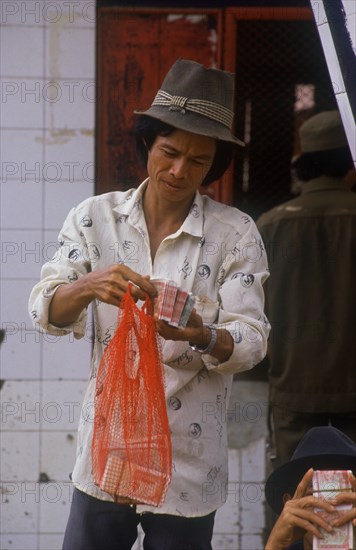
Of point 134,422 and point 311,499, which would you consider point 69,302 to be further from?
point 311,499

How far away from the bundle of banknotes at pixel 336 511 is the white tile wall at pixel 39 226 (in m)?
2.03

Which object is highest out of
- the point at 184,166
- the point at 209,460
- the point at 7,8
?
the point at 7,8

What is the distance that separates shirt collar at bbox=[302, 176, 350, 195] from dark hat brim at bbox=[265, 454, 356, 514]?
57.8 inches

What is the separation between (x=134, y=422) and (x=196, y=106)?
856 mm

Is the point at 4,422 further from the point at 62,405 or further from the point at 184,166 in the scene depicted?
the point at 184,166

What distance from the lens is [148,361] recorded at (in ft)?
8.36

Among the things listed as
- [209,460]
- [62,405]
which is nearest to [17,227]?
[62,405]

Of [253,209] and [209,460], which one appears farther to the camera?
[253,209]

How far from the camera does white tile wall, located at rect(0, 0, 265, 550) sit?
4.33m

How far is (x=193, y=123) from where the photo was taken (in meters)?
2.69

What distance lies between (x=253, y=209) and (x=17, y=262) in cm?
117

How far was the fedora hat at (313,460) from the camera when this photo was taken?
110 inches

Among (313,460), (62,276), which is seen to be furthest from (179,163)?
(313,460)

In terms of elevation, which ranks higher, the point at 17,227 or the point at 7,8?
the point at 7,8
